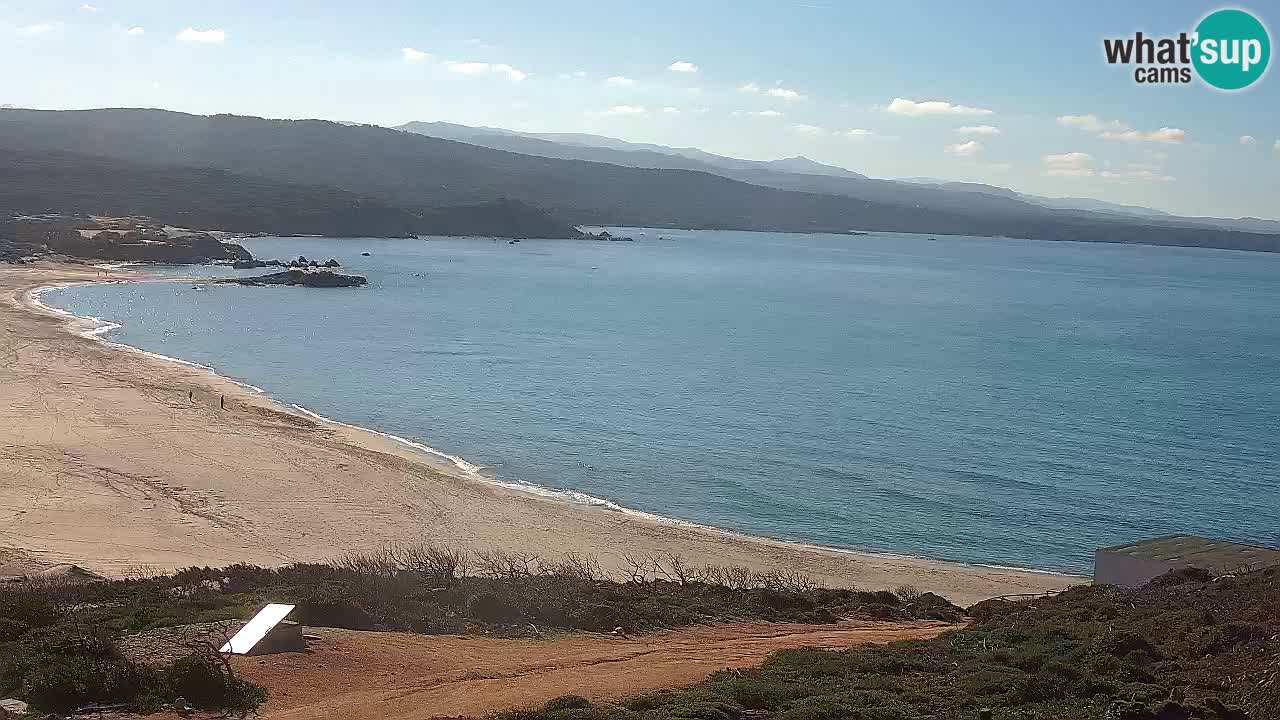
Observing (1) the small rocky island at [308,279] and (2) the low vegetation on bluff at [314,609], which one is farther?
(1) the small rocky island at [308,279]

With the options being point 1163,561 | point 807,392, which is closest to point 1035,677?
point 1163,561

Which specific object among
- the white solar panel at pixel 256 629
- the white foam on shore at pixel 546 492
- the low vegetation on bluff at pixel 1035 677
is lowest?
the white foam on shore at pixel 546 492

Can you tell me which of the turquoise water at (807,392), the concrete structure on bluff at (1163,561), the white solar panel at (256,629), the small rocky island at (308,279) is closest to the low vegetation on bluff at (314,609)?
the white solar panel at (256,629)

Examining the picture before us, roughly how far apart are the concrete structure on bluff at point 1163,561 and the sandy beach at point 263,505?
9.48 ft

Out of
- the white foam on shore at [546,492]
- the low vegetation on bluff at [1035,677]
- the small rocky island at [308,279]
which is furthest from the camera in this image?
the small rocky island at [308,279]

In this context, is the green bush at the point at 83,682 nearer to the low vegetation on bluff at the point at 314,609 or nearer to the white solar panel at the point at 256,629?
the low vegetation on bluff at the point at 314,609

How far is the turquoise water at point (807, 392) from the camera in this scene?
29.1 meters

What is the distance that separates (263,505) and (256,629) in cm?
1424

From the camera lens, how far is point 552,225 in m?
164

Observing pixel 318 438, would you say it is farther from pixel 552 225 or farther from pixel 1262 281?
pixel 1262 281

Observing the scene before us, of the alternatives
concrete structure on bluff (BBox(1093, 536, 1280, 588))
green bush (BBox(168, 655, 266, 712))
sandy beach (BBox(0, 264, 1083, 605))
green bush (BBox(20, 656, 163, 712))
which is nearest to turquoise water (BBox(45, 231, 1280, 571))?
sandy beach (BBox(0, 264, 1083, 605))

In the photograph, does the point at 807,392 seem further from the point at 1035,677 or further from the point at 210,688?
the point at 210,688

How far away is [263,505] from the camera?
25.3 meters

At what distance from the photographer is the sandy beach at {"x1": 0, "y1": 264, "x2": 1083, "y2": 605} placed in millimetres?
21938
